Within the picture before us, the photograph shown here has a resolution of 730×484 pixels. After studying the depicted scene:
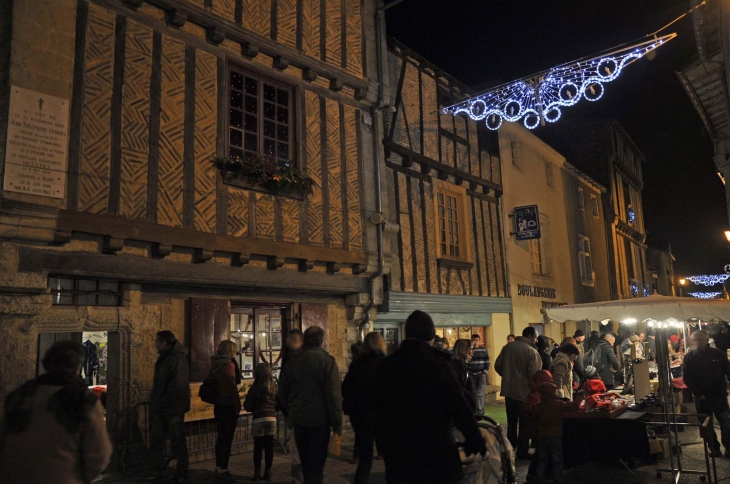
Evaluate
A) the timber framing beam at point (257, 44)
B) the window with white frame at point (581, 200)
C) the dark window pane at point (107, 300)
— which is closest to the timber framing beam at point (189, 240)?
the dark window pane at point (107, 300)

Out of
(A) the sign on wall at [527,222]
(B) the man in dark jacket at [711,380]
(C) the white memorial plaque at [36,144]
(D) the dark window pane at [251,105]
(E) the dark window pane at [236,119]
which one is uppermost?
(D) the dark window pane at [251,105]

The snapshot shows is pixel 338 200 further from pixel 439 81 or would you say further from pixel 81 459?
pixel 81 459

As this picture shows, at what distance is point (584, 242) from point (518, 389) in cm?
1541

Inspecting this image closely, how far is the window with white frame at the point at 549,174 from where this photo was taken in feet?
63.4

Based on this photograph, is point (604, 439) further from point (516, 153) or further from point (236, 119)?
point (516, 153)

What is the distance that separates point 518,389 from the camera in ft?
25.7

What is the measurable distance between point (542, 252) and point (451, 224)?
5.34 meters

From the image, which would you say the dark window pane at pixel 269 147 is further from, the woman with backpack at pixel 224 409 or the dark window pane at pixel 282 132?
the woman with backpack at pixel 224 409

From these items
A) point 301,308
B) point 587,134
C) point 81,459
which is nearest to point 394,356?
point 81,459

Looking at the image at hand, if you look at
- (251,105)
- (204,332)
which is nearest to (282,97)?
(251,105)

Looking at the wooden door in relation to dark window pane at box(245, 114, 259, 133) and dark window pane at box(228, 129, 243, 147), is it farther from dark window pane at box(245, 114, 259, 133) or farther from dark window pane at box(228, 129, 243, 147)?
dark window pane at box(245, 114, 259, 133)

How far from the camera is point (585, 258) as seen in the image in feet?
71.7

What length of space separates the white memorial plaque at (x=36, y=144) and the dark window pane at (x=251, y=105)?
287cm

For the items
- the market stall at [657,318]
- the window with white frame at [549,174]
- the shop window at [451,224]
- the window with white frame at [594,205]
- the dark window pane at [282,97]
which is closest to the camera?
the market stall at [657,318]
